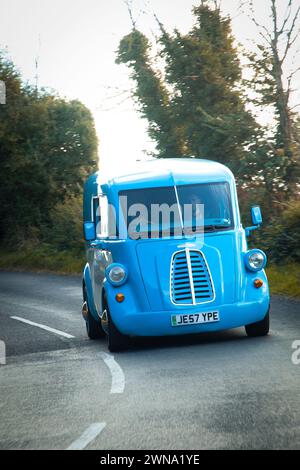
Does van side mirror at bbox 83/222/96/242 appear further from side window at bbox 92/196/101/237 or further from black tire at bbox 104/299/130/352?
black tire at bbox 104/299/130/352

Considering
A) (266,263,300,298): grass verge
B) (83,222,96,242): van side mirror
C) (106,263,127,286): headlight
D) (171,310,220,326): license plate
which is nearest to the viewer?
(171,310,220,326): license plate

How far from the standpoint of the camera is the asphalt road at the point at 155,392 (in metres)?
7.75

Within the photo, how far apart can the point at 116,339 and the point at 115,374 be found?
6.57ft

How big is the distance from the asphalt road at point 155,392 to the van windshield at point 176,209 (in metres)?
1.58

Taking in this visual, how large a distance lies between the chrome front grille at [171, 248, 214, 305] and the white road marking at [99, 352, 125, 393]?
3.80 ft

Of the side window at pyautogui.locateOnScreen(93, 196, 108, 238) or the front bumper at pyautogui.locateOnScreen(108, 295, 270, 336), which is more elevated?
the side window at pyautogui.locateOnScreen(93, 196, 108, 238)

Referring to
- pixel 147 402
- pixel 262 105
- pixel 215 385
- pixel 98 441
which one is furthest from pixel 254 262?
pixel 262 105

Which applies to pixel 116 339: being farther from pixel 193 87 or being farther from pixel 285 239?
pixel 193 87

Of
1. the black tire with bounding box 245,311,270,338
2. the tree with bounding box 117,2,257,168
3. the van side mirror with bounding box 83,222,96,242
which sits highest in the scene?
the tree with bounding box 117,2,257,168

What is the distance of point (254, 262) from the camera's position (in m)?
13.6

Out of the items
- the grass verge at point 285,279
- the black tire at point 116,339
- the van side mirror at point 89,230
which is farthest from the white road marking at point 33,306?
the black tire at point 116,339

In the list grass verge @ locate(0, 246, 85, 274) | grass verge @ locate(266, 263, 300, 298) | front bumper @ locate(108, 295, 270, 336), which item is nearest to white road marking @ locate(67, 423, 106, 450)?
front bumper @ locate(108, 295, 270, 336)

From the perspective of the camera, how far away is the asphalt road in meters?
7.75

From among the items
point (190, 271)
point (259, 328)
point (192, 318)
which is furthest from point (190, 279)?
point (259, 328)
